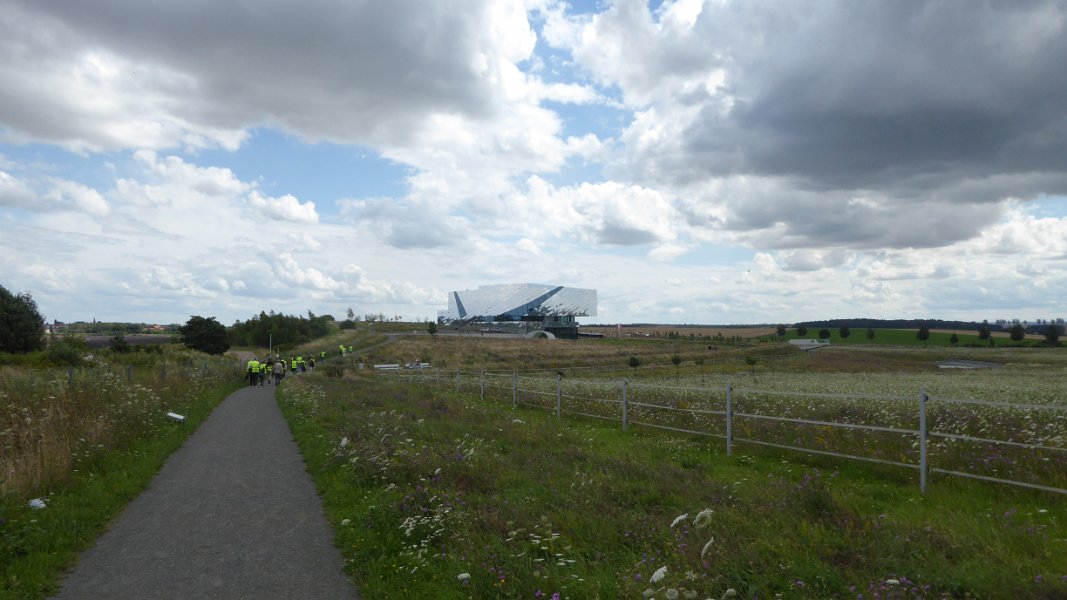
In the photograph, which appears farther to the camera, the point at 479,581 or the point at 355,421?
the point at 355,421

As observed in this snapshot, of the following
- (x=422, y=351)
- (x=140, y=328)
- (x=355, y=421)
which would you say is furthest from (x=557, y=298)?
(x=355, y=421)

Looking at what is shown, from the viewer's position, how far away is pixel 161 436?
14.5 m

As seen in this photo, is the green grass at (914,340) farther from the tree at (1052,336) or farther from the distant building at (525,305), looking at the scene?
the distant building at (525,305)

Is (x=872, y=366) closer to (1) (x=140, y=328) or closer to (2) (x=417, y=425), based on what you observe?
(2) (x=417, y=425)

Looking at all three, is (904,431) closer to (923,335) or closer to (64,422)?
(64,422)

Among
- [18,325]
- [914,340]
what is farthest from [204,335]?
[914,340]

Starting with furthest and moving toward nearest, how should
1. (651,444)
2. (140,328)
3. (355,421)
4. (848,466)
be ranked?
(140,328), (355,421), (651,444), (848,466)

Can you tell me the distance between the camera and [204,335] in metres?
80.5

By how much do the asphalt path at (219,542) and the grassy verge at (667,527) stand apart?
0.39 meters

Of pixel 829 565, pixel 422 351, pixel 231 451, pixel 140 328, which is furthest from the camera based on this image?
pixel 140 328

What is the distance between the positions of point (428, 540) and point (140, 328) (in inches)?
8752

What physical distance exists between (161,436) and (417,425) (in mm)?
5691

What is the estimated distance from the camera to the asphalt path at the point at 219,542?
226 inches

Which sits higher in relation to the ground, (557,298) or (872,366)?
(557,298)
